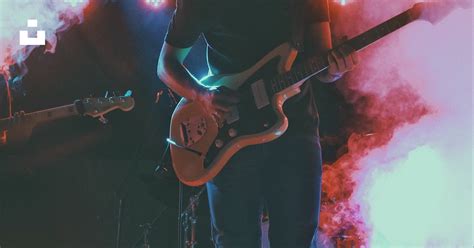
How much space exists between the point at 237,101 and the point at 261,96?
9 centimetres

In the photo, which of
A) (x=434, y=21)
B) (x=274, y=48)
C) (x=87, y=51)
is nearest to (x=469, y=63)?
(x=434, y=21)

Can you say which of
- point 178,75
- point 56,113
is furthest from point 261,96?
point 56,113

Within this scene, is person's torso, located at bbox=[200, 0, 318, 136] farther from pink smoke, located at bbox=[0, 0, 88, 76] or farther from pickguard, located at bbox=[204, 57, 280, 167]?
pink smoke, located at bbox=[0, 0, 88, 76]

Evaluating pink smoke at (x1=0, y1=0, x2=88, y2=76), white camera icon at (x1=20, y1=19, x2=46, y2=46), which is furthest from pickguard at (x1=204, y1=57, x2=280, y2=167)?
white camera icon at (x1=20, y1=19, x2=46, y2=46)

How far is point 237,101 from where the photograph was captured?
170cm

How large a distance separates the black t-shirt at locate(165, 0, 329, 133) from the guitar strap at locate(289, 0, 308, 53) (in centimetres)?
1

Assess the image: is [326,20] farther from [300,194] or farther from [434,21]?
[300,194]

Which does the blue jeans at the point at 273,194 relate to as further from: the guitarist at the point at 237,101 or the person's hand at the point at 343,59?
the person's hand at the point at 343,59

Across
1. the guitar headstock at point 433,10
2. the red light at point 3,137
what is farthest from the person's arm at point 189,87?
the red light at point 3,137

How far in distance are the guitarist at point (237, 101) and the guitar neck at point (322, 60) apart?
44 millimetres

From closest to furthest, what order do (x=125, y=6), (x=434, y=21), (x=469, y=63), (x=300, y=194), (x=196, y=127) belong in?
(x=300, y=194) → (x=434, y=21) → (x=196, y=127) → (x=469, y=63) → (x=125, y=6)

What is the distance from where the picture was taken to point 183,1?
1.75 m

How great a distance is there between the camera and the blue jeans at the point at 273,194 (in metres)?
1.50

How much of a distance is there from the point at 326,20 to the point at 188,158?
27.8 inches
